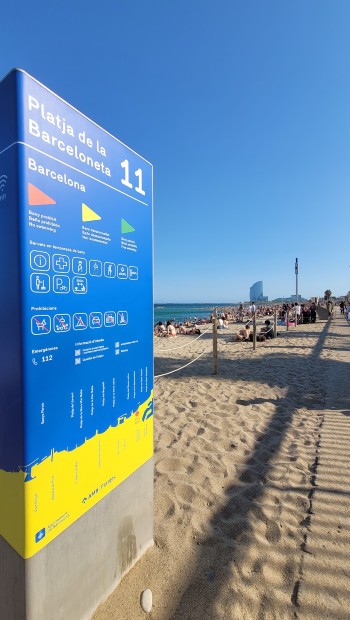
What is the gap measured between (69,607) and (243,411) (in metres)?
3.58

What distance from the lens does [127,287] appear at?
194 cm

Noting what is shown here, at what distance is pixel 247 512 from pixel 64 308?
2.35 meters

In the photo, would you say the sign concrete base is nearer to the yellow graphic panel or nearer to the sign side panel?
the yellow graphic panel

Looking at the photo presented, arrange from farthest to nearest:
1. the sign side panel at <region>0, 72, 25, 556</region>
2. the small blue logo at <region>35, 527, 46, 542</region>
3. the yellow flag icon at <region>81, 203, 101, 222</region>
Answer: the yellow flag icon at <region>81, 203, 101, 222</region>, the small blue logo at <region>35, 527, 46, 542</region>, the sign side panel at <region>0, 72, 25, 556</region>

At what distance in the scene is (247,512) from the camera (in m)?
2.57

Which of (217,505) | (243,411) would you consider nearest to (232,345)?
(243,411)

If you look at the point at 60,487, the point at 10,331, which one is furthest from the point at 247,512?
the point at 10,331

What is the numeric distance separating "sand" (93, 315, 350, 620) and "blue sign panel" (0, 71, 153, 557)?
0.84 metres

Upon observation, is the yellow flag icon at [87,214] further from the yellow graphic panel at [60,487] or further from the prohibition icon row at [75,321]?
the yellow graphic panel at [60,487]

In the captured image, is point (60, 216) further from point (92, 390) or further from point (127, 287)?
point (92, 390)

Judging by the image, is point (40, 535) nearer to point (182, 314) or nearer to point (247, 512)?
point (247, 512)

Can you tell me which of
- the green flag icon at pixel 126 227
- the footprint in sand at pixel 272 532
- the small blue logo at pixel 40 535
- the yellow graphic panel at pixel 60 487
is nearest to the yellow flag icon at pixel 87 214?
the green flag icon at pixel 126 227

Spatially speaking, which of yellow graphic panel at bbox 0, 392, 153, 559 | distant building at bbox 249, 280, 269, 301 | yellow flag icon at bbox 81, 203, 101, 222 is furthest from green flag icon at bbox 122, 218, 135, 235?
distant building at bbox 249, 280, 269, 301

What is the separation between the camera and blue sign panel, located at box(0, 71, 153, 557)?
51.2 inches
